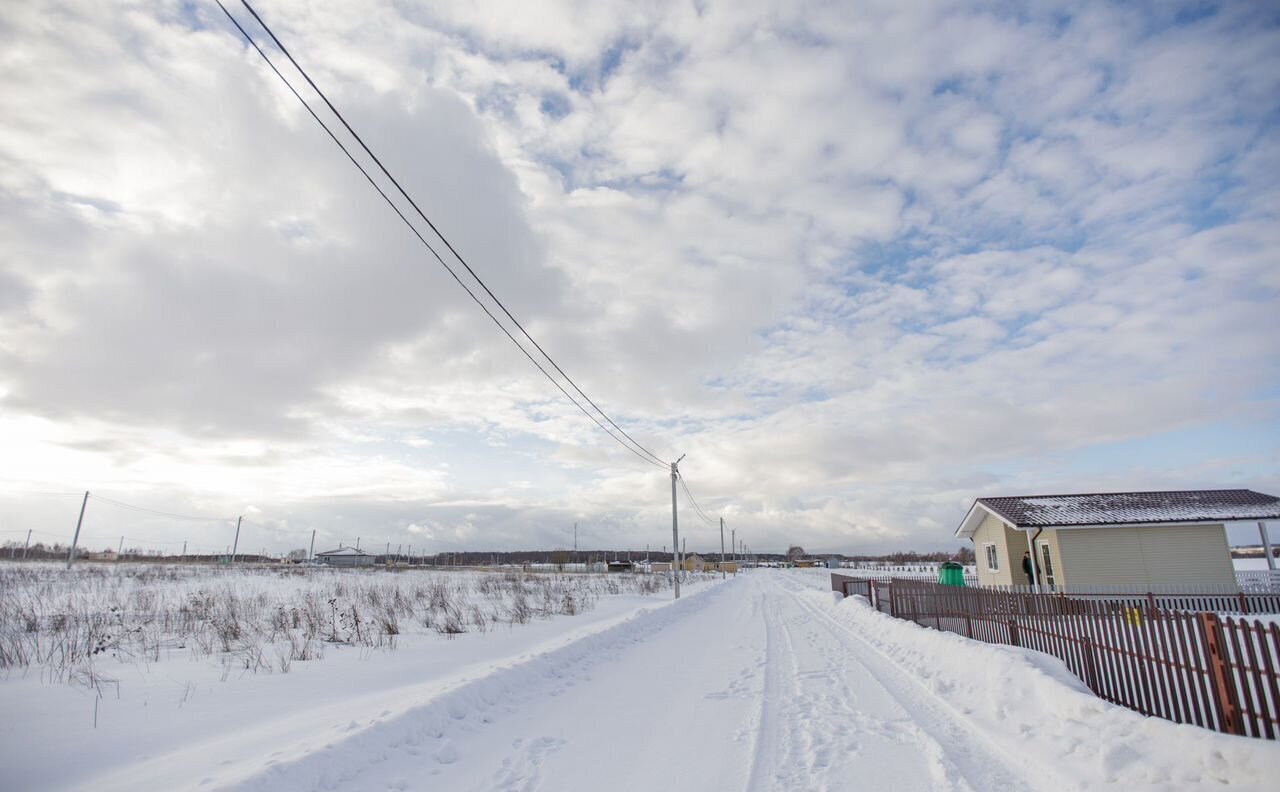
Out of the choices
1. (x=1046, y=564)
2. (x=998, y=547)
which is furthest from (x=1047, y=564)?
(x=998, y=547)

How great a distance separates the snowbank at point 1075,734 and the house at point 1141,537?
19.2 m

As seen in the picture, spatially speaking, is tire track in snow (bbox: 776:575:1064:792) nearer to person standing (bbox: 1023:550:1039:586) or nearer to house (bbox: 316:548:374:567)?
person standing (bbox: 1023:550:1039:586)

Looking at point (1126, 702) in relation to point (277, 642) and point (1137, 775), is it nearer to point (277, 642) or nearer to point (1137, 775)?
point (1137, 775)

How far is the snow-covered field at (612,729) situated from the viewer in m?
5.12

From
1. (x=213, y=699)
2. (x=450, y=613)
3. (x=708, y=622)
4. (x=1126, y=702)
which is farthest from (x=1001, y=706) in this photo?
(x=450, y=613)

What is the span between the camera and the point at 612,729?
22.3 ft

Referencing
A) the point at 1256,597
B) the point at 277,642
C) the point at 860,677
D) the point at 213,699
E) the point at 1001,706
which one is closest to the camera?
the point at 1001,706

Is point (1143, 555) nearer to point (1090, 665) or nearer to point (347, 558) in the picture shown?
point (1090, 665)

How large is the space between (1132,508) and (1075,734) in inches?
1002

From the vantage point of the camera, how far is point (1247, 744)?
4.58m

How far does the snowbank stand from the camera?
469 centimetres

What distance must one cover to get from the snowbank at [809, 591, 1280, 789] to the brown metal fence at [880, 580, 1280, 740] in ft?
2.06

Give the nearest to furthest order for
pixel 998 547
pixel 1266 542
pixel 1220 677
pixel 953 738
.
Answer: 1. pixel 1220 677
2. pixel 953 738
3. pixel 1266 542
4. pixel 998 547

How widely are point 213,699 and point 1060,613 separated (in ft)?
41.3
